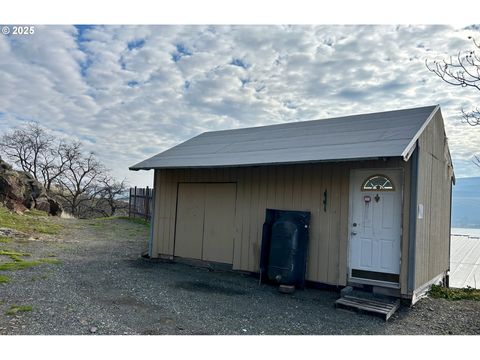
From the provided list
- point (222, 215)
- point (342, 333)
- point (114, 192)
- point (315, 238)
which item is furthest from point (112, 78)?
point (114, 192)

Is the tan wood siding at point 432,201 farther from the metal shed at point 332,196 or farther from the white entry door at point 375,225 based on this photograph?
the white entry door at point 375,225

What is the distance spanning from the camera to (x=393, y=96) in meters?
7.43

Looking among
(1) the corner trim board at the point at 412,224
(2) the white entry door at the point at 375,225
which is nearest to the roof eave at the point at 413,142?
(1) the corner trim board at the point at 412,224

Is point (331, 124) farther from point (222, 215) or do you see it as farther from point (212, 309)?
point (212, 309)

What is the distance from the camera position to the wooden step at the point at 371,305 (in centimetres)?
506

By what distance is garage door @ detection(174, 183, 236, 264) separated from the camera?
7934mm

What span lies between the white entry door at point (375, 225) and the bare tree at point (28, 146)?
24.0 m

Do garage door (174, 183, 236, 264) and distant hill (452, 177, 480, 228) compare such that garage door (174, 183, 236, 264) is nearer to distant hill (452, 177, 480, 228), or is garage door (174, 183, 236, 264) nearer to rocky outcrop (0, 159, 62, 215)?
distant hill (452, 177, 480, 228)

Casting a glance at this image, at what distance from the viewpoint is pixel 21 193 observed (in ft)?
52.0

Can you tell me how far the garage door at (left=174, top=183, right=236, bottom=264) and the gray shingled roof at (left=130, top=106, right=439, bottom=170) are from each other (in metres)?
0.81

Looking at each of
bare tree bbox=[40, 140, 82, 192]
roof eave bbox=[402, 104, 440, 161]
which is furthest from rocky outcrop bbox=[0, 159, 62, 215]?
roof eave bbox=[402, 104, 440, 161]

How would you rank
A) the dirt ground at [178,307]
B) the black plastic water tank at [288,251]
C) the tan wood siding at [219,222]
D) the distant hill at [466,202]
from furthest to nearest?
the distant hill at [466,202] < the tan wood siding at [219,222] < the black plastic water tank at [288,251] < the dirt ground at [178,307]

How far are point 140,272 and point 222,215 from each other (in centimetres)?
213

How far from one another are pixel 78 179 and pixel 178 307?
83.4ft
